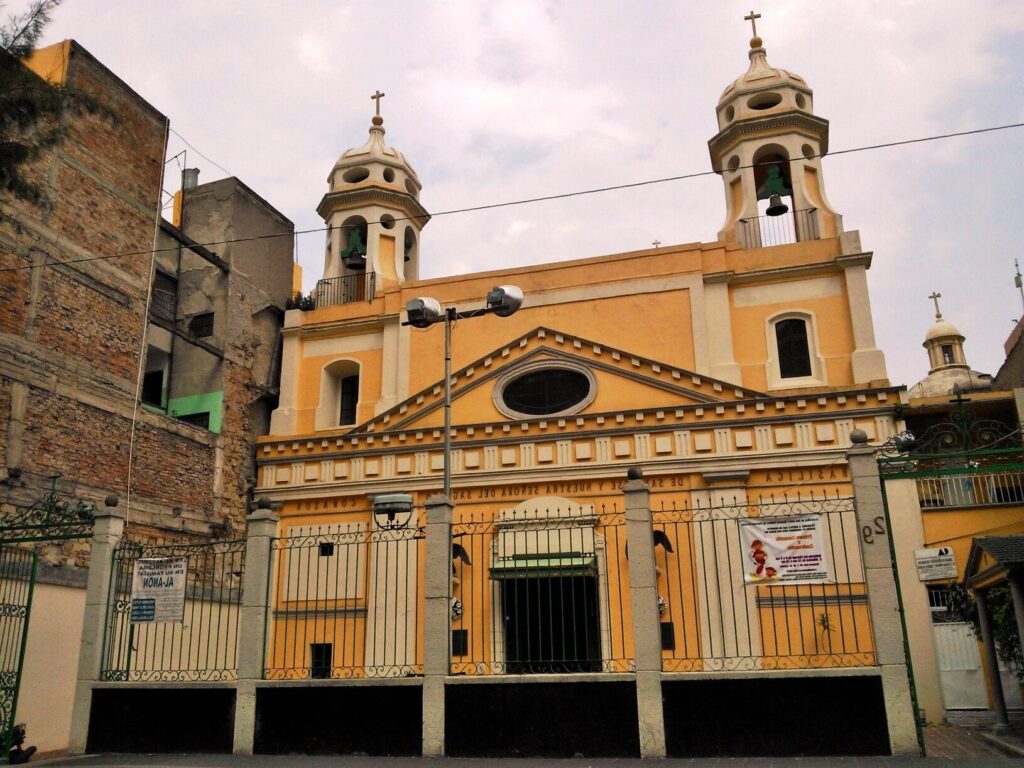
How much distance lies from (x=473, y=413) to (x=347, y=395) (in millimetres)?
4793

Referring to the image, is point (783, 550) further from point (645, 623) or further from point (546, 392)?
point (546, 392)

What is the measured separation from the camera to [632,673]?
33.1ft

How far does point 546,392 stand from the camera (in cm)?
2145

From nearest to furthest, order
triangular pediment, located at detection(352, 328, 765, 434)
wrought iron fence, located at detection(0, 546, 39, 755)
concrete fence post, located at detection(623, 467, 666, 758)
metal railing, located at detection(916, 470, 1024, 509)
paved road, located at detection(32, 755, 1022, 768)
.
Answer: paved road, located at detection(32, 755, 1022, 768) < concrete fence post, located at detection(623, 467, 666, 758) < wrought iron fence, located at detection(0, 546, 39, 755) < metal railing, located at detection(916, 470, 1024, 509) < triangular pediment, located at detection(352, 328, 765, 434)

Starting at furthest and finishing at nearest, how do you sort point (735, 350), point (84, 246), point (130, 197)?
point (735, 350), point (130, 197), point (84, 246)

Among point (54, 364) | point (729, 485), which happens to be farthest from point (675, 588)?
point (54, 364)

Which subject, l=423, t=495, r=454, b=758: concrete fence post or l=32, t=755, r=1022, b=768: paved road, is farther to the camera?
l=423, t=495, r=454, b=758: concrete fence post

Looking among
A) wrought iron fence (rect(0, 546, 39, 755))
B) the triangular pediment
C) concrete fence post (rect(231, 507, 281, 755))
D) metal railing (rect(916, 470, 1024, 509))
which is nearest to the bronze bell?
the triangular pediment

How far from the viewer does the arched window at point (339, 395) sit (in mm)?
23875

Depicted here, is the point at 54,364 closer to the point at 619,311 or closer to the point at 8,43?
the point at 8,43

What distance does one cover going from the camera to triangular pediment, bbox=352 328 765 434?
20.2 meters

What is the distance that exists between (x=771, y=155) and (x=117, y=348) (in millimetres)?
16575

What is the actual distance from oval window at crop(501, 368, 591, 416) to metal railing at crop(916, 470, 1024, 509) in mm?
7553

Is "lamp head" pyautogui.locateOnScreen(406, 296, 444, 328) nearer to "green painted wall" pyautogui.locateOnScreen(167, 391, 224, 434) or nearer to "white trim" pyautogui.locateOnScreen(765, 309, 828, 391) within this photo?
"green painted wall" pyautogui.locateOnScreen(167, 391, 224, 434)
